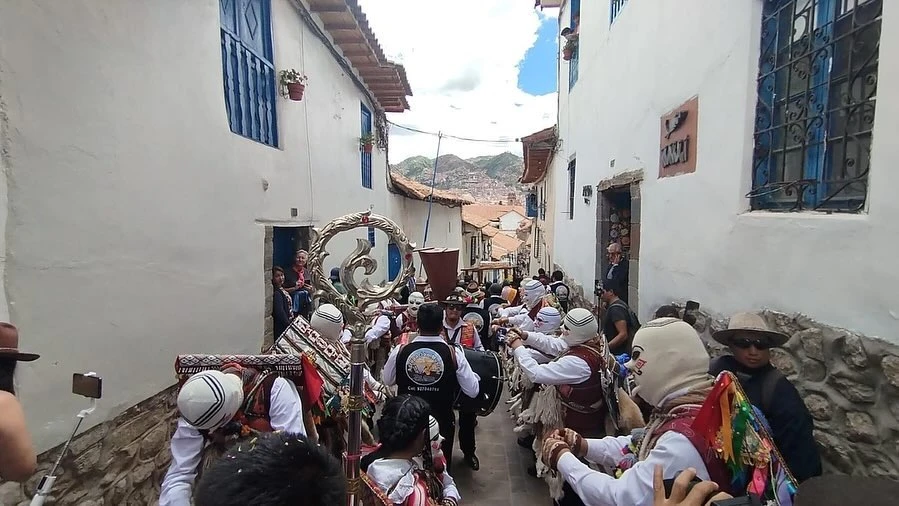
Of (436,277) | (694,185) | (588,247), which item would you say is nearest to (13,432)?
(436,277)

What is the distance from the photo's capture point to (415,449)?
84.2 inches

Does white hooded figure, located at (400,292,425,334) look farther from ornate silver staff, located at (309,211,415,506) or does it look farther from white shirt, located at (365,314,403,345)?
ornate silver staff, located at (309,211,415,506)

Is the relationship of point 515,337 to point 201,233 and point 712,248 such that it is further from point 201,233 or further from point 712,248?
point 201,233

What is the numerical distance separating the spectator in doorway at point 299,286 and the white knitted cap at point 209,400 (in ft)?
13.4

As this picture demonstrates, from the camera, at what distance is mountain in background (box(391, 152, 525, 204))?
65.0m

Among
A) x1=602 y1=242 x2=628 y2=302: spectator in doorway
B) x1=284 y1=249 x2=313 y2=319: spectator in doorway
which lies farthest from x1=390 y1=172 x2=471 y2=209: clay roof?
x1=602 y1=242 x2=628 y2=302: spectator in doorway

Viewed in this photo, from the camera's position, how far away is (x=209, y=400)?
1848 mm

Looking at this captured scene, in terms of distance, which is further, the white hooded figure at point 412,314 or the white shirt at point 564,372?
the white hooded figure at point 412,314

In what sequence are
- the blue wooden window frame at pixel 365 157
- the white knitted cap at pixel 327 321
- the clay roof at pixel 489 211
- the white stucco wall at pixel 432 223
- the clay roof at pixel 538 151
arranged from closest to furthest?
the white knitted cap at pixel 327 321 < the blue wooden window frame at pixel 365 157 < the clay roof at pixel 538 151 < the white stucco wall at pixel 432 223 < the clay roof at pixel 489 211

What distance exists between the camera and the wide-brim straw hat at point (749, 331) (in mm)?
2387

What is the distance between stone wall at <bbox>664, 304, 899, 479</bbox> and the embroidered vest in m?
1.03

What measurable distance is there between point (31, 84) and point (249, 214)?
2.69 metres

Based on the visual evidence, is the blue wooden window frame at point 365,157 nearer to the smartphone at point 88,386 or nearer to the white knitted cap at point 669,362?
the smartphone at point 88,386

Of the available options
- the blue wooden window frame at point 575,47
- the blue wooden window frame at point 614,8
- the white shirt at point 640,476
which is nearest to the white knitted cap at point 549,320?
the white shirt at point 640,476
